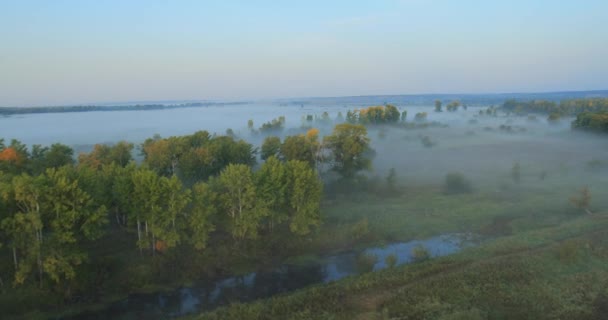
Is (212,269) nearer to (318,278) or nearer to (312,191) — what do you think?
(318,278)

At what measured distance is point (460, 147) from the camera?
96.6 meters

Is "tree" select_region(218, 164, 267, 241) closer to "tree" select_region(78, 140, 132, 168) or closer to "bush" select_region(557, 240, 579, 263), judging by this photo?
"tree" select_region(78, 140, 132, 168)

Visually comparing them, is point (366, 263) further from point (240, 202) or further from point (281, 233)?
point (240, 202)

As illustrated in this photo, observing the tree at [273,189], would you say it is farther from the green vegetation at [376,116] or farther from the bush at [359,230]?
the green vegetation at [376,116]

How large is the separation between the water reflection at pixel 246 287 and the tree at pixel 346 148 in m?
19.3

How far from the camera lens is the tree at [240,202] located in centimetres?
3328

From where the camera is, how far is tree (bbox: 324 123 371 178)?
53781 mm

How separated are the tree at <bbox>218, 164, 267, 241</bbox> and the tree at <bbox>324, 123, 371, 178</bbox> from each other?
21.4 m

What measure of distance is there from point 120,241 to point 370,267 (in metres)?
20.2

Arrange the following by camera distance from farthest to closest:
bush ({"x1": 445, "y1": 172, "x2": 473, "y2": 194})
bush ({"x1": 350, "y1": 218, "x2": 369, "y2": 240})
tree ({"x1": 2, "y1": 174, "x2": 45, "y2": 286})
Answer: bush ({"x1": 445, "y1": 172, "x2": 473, "y2": 194})
bush ({"x1": 350, "y1": 218, "x2": 369, "y2": 240})
tree ({"x1": 2, "y1": 174, "x2": 45, "y2": 286})

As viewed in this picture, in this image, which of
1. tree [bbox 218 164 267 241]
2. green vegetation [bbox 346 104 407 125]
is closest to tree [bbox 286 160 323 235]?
tree [bbox 218 164 267 241]

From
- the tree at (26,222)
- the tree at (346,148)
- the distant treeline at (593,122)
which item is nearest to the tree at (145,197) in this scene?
the tree at (26,222)

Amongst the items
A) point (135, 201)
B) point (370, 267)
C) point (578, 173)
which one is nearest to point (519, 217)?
point (370, 267)

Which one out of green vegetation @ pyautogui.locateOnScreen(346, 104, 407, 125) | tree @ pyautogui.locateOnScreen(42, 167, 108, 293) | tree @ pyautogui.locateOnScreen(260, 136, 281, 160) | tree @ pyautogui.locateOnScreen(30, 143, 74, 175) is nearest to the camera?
tree @ pyautogui.locateOnScreen(42, 167, 108, 293)
